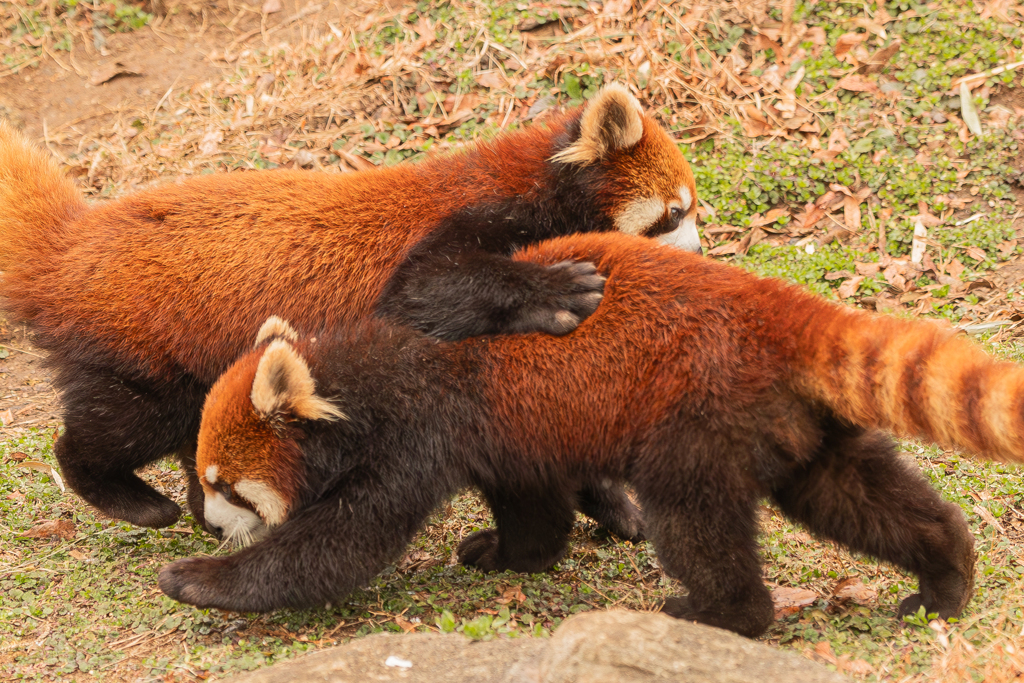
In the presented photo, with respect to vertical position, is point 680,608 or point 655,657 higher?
point 655,657

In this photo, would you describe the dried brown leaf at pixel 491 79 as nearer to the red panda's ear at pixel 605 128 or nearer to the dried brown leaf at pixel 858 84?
the dried brown leaf at pixel 858 84

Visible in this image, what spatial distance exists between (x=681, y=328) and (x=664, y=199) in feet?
5.85

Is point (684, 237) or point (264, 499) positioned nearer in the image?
point (264, 499)

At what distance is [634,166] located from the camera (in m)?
5.70

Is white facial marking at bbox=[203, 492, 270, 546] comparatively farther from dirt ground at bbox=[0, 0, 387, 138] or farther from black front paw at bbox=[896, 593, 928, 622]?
dirt ground at bbox=[0, 0, 387, 138]

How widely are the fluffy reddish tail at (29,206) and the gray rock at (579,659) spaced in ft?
9.70

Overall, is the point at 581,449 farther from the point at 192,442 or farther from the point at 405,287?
the point at 192,442

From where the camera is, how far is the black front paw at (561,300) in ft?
14.7

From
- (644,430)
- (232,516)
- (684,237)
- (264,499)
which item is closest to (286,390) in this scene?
(264,499)

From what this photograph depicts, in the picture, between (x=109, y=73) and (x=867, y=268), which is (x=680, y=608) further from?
(x=109, y=73)

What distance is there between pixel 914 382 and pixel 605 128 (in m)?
2.42

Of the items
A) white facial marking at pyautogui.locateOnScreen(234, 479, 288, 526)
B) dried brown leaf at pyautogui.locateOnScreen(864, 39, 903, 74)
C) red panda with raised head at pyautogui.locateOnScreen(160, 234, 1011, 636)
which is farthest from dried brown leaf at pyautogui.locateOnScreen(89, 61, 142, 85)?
dried brown leaf at pyautogui.locateOnScreen(864, 39, 903, 74)

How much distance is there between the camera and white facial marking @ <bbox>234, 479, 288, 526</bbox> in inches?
177

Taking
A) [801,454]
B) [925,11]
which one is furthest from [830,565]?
[925,11]
